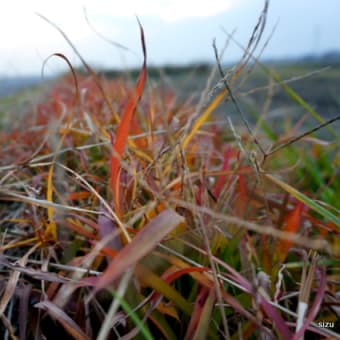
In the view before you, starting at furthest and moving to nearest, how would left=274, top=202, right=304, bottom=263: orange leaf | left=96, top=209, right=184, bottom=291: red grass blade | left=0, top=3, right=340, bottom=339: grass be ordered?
left=274, top=202, right=304, bottom=263: orange leaf
left=0, top=3, right=340, bottom=339: grass
left=96, top=209, right=184, bottom=291: red grass blade

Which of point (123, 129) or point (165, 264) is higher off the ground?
point (123, 129)

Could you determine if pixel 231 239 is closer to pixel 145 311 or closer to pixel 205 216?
pixel 205 216

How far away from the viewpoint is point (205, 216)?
0.67 metres

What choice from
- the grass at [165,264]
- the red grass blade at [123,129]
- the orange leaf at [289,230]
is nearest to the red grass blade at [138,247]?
the grass at [165,264]

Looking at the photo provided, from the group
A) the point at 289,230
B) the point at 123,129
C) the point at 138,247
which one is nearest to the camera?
the point at 138,247

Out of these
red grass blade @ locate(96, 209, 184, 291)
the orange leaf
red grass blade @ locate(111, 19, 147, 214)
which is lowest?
the orange leaf

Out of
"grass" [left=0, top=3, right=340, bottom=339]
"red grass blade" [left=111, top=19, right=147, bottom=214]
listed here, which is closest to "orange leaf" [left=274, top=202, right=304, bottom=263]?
"grass" [left=0, top=3, right=340, bottom=339]

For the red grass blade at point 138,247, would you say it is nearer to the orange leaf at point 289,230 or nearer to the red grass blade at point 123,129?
the red grass blade at point 123,129

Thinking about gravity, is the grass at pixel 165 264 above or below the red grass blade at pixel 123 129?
below

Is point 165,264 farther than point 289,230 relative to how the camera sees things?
No

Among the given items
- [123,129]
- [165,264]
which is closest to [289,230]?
[165,264]

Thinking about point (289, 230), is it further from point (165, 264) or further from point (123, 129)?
point (123, 129)

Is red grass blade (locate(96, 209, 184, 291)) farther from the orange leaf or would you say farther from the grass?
the orange leaf

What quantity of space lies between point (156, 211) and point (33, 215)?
221mm
